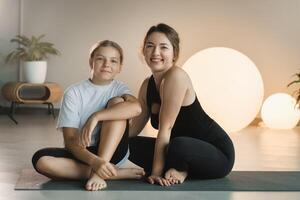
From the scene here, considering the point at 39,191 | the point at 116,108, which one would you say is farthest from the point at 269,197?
the point at 39,191

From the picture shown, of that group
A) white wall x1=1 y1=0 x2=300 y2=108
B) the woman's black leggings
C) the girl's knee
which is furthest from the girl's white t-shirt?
white wall x1=1 y1=0 x2=300 y2=108

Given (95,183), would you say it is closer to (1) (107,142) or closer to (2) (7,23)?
(1) (107,142)

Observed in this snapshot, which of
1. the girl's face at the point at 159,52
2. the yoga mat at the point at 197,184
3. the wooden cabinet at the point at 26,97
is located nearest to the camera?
the yoga mat at the point at 197,184

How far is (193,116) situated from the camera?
7.39 feet

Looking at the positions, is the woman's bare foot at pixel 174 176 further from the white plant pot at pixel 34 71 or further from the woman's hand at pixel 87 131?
the white plant pot at pixel 34 71

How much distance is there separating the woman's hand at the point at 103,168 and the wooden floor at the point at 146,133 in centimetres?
8

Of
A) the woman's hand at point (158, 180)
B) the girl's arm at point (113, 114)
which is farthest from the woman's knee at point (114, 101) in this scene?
the woman's hand at point (158, 180)

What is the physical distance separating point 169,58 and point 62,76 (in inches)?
129

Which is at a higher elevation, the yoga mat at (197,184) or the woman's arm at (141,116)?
the woman's arm at (141,116)

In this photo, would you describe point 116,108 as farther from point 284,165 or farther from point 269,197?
point 284,165

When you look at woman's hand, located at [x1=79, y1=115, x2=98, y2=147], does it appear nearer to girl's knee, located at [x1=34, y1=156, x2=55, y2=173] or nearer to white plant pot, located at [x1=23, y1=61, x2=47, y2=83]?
girl's knee, located at [x1=34, y1=156, x2=55, y2=173]

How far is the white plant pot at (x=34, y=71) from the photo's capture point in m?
4.93

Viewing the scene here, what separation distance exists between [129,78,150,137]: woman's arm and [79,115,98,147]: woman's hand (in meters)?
0.35

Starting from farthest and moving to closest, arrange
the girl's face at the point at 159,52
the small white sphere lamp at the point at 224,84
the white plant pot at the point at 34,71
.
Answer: the white plant pot at the point at 34,71, the small white sphere lamp at the point at 224,84, the girl's face at the point at 159,52
